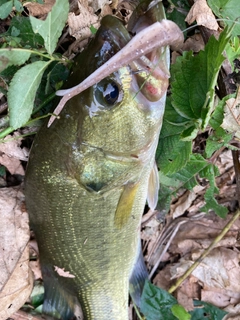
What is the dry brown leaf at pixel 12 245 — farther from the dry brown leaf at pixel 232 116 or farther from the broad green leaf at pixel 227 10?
the broad green leaf at pixel 227 10

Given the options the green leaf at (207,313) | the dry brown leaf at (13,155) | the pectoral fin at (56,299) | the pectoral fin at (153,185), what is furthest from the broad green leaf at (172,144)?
the green leaf at (207,313)

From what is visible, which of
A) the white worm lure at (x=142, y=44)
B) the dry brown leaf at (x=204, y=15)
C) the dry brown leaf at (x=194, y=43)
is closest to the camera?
the white worm lure at (x=142, y=44)

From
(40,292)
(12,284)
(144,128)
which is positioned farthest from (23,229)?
(144,128)

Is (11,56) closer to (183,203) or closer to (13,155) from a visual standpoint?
(13,155)

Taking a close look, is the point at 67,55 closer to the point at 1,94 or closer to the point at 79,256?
the point at 1,94

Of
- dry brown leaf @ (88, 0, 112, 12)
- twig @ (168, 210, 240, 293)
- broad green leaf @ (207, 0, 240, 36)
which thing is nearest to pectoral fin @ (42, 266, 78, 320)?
twig @ (168, 210, 240, 293)
